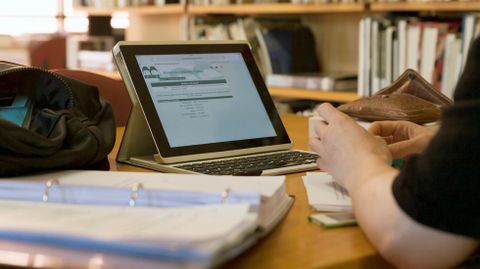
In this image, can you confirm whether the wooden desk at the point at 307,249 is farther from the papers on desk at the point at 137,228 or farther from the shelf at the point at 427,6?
the shelf at the point at 427,6

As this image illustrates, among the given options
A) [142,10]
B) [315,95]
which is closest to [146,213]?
[315,95]

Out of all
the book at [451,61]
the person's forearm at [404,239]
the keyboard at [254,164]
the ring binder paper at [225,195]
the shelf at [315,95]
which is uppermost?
the ring binder paper at [225,195]

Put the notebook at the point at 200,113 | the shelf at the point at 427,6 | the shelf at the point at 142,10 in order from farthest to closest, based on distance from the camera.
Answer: the shelf at the point at 142,10 → the shelf at the point at 427,6 → the notebook at the point at 200,113

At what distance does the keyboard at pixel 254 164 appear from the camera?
117 cm

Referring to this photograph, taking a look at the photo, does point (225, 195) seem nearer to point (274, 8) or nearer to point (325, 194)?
point (325, 194)

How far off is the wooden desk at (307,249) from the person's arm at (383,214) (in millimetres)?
22

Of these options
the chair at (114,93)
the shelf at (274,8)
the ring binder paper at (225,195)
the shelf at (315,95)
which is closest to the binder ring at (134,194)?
the ring binder paper at (225,195)

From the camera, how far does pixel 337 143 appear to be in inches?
38.8

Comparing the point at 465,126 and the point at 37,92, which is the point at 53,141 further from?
the point at 465,126

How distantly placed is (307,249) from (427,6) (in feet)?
6.98

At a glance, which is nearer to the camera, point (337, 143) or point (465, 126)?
point (465, 126)

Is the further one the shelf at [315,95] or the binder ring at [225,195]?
the shelf at [315,95]

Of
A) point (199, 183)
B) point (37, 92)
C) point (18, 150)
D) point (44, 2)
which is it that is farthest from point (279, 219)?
point (44, 2)

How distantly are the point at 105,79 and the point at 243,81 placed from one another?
67 centimetres
